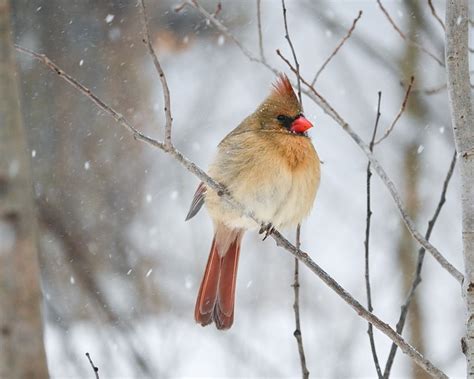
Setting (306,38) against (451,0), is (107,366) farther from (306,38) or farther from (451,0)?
(306,38)

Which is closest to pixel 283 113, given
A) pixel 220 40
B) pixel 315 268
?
pixel 315 268

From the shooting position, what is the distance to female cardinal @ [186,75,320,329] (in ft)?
9.92

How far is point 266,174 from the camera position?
3.03 meters

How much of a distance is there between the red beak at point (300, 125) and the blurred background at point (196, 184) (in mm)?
1199

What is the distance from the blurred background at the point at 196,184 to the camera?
470 cm

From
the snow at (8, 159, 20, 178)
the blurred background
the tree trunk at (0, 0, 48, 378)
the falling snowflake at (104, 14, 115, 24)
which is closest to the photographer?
the tree trunk at (0, 0, 48, 378)

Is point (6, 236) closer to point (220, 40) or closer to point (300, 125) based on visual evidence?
point (300, 125)

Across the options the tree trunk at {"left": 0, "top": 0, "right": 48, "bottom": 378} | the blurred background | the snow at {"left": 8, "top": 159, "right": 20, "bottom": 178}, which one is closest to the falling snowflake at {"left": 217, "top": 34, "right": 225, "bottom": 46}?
the blurred background

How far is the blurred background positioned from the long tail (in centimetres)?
67

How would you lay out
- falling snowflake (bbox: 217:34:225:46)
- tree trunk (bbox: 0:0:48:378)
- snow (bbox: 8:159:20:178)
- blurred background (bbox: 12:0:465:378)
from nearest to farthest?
1. tree trunk (bbox: 0:0:48:378)
2. snow (bbox: 8:159:20:178)
3. blurred background (bbox: 12:0:465:378)
4. falling snowflake (bbox: 217:34:225:46)

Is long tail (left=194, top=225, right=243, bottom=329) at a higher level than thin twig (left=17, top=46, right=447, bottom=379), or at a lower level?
higher

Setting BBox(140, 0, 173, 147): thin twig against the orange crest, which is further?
the orange crest

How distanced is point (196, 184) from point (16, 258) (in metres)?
4.02

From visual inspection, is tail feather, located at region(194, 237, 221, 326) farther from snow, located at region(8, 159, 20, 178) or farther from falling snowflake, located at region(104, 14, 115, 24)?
falling snowflake, located at region(104, 14, 115, 24)
